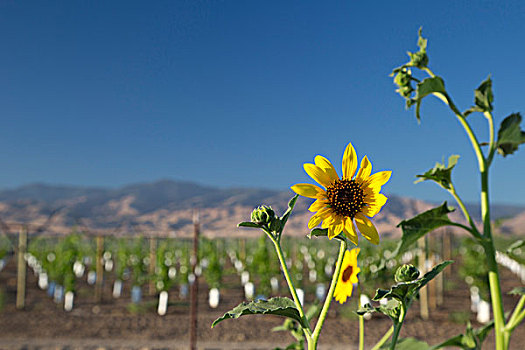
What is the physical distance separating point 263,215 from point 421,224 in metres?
0.44

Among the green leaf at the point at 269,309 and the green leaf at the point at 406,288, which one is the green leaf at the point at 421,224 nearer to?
the green leaf at the point at 406,288

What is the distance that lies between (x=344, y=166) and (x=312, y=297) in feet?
32.9

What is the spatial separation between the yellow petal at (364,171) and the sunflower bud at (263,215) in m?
0.19

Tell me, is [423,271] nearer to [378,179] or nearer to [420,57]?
[420,57]

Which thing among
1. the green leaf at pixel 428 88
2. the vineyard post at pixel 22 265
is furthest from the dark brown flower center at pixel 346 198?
the vineyard post at pixel 22 265

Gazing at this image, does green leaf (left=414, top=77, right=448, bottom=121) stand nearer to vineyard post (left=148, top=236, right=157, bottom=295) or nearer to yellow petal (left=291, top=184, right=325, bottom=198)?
yellow petal (left=291, top=184, right=325, bottom=198)

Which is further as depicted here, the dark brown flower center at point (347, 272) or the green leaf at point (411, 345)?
the dark brown flower center at point (347, 272)

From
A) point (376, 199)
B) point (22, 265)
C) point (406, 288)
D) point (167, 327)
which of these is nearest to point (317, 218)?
point (376, 199)

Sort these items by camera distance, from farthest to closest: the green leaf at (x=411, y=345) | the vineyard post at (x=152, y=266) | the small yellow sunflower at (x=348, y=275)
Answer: the vineyard post at (x=152, y=266), the small yellow sunflower at (x=348, y=275), the green leaf at (x=411, y=345)

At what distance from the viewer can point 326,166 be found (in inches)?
38.4

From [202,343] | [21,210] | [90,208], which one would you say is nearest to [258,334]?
[202,343]

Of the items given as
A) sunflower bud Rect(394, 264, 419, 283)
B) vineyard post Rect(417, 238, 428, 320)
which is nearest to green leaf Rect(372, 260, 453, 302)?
sunflower bud Rect(394, 264, 419, 283)

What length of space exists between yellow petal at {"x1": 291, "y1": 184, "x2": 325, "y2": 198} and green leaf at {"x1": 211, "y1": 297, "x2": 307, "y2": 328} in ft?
0.72

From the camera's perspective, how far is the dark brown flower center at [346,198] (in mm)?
957
